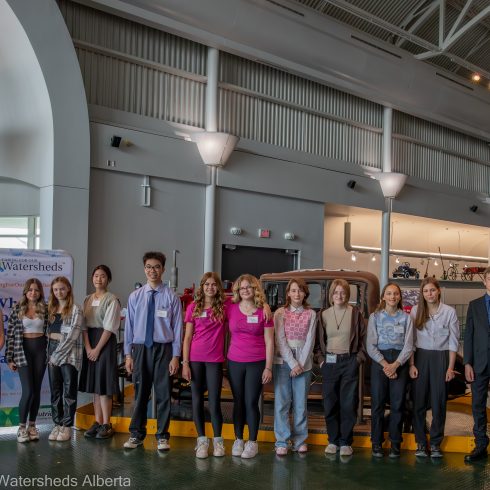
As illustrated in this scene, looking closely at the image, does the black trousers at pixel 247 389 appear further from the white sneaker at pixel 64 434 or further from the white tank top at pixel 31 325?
the white tank top at pixel 31 325

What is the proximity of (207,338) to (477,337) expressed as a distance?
96.7 inches

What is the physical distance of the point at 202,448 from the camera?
5367 millimetres

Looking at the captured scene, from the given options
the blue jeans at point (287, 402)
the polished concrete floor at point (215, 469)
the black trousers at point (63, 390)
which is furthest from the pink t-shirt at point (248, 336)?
the black trousers at point (63, 390)

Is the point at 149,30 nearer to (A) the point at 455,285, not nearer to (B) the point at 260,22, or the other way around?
(B) the point at 260,22

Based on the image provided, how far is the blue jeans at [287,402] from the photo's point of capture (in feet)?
18.1

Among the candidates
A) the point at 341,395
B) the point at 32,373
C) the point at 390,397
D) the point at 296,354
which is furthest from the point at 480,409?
the point at 32,373

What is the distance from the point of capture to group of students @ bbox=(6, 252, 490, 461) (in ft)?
17.6

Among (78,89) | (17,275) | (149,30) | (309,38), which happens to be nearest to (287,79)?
(309,38)

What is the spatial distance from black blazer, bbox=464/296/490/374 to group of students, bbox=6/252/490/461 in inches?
0.7

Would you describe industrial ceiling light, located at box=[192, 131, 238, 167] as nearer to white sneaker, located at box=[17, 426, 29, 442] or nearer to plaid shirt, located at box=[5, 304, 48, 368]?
plaid shirt, located at box=[5, 304, 48, 368]

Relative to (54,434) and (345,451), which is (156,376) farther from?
(345,451)

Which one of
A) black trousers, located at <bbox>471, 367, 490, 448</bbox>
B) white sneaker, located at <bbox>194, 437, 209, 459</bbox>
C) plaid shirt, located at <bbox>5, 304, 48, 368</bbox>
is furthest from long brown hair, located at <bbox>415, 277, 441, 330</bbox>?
plaid shirt, located at <bbox>5, 304, 48, 368</bbox>

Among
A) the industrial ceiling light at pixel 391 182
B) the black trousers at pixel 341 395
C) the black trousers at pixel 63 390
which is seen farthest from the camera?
the industrial ceiling light at pixel 391 182

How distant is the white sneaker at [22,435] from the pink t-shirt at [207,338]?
1.83 m
